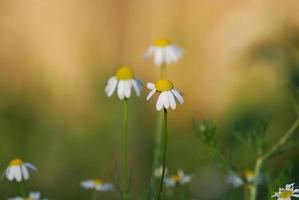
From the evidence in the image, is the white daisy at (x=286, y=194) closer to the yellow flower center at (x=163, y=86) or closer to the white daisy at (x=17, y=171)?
the yellow flower center at (x=163, y=86)

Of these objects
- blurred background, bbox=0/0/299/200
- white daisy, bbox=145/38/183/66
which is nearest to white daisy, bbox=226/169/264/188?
white daisy, bbox=145/38/183/66

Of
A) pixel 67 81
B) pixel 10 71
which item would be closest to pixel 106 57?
pixel 67 81

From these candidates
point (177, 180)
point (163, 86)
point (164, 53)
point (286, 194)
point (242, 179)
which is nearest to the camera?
point (286, 194)

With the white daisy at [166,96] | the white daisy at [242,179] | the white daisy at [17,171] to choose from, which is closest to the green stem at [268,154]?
the white daisy at [242,179]

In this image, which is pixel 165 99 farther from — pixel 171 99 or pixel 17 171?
pixel 17 171

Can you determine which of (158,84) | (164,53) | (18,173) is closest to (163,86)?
(158,84)

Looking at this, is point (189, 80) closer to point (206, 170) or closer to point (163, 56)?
point (206, 170)
